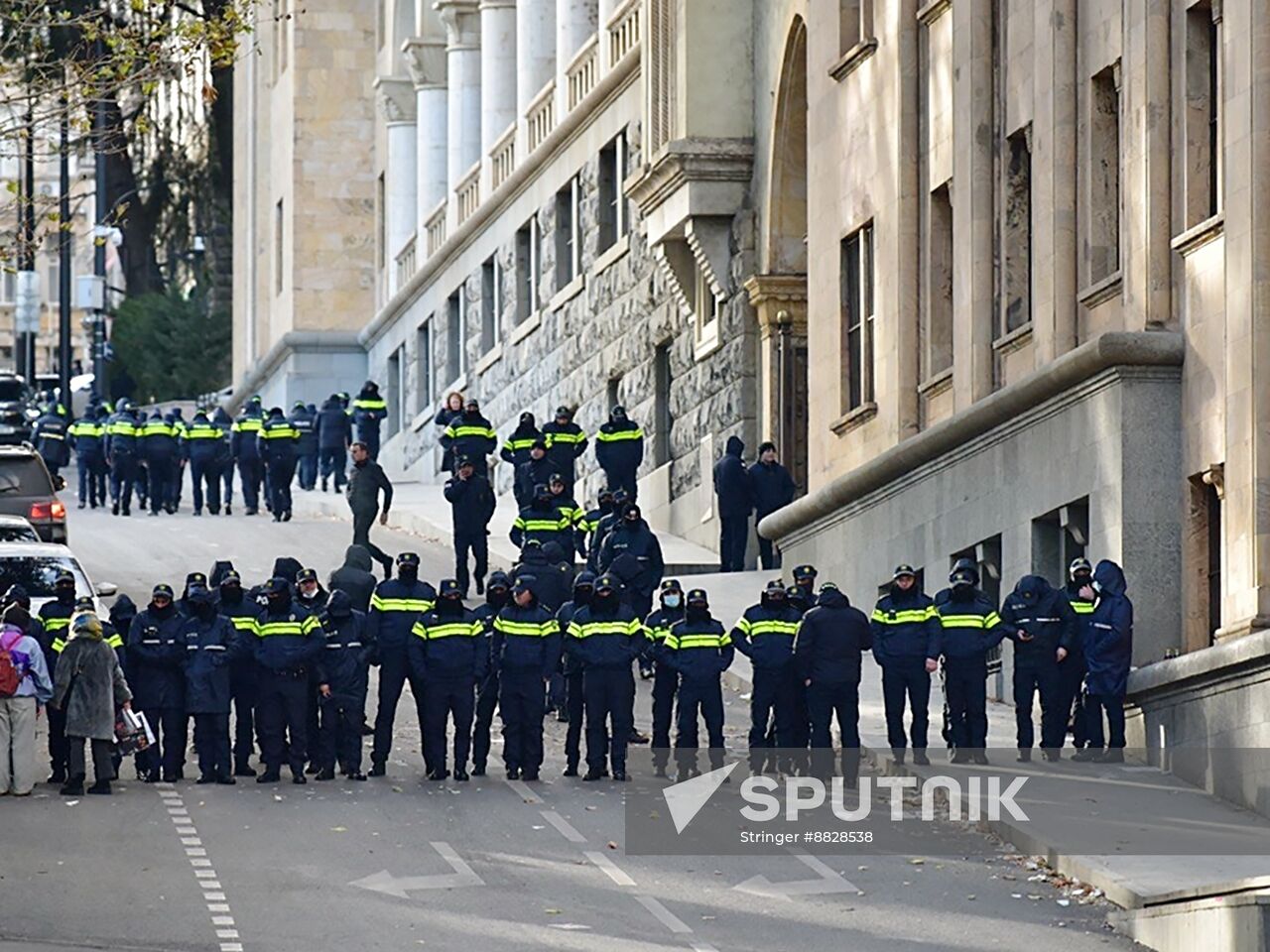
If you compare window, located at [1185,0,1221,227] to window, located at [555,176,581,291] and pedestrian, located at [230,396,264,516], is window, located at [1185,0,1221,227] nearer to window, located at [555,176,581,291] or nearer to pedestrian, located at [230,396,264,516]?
pedestrian, located at [230,396,264,516]

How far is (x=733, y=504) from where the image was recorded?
3594 centimetres

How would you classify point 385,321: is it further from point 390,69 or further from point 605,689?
point 605,689

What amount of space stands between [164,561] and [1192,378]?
59.5 ft

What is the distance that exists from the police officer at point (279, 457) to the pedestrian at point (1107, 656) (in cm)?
2089

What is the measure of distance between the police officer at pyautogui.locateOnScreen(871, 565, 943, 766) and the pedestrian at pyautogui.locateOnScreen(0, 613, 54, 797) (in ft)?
20.7

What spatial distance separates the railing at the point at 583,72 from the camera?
46156 mm

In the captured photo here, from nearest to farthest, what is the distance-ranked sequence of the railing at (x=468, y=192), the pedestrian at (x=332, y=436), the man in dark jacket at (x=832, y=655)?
the man in dark jacket at (x=832, y=655)
the pedestrian at (x=332, y=436)
the railing at (x=468, y=192)

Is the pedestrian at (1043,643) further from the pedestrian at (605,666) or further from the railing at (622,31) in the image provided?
the railing at (622,31)

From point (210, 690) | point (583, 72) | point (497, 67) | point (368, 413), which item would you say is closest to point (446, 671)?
point (210, 690)

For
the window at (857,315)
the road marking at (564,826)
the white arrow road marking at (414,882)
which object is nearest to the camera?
the white arrow road marking at (414,882)

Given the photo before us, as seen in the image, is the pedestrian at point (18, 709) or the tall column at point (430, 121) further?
the tall column at point (430, 121)

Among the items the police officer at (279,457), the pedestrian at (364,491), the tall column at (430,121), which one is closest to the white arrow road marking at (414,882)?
the pedestrian at (364,491)

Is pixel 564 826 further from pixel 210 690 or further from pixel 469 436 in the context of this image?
pixel 469 436

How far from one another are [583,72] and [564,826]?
85.4 ft
